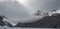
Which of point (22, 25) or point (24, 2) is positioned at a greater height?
point (24, 2)

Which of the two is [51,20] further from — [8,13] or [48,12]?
[8,13]

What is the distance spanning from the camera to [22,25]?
8.25ft

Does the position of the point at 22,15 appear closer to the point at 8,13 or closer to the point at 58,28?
the point at 8,13

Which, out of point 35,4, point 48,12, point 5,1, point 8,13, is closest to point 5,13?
point 8,13

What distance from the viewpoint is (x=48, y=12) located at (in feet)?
8.16

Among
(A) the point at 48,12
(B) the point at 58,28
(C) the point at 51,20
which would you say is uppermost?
(A) the point at 48,12

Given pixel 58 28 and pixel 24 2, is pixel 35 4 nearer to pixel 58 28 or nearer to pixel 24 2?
pixel 24 2

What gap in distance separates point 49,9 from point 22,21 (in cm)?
63

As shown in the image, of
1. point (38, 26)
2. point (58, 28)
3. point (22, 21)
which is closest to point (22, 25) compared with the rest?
point (22, 21)

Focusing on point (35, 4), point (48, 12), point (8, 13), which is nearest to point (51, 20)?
point (48, 12)

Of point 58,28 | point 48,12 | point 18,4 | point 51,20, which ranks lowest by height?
point 58,28

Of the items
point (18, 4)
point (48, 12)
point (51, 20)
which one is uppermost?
point (18, 4)

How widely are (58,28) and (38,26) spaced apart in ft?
1.39

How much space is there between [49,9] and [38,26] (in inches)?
16.8
